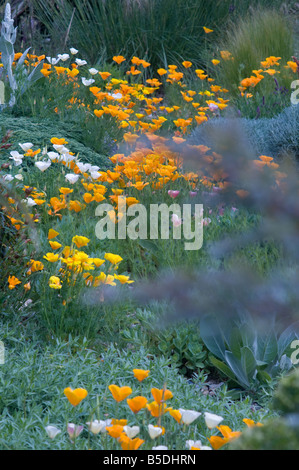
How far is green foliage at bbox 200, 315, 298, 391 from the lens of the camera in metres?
2.42

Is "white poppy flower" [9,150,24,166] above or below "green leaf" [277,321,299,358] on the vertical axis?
above

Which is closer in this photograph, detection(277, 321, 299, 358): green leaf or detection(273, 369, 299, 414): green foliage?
detection(273, 369, 299, 414): green foliage

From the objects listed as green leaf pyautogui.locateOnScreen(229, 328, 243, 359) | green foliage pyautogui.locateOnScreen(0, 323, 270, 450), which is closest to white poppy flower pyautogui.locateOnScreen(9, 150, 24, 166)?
green foliage pyautogui.locateOnScreen(0, 323, 270, 450)

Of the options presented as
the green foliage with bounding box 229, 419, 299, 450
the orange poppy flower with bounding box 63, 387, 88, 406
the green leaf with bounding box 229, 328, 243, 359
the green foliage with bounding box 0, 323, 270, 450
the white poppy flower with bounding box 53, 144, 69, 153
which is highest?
the green foliage with bounding box 229, 419, 299, 450

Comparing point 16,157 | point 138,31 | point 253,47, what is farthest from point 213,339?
point 138,31

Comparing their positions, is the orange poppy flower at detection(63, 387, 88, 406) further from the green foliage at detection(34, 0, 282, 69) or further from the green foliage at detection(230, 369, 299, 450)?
the green foliage at detection(34, 0, 282, 69)

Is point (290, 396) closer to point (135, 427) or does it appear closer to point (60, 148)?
point (135, 427)

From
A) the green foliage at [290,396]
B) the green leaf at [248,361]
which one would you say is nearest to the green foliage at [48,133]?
the green leaf at [248,361]

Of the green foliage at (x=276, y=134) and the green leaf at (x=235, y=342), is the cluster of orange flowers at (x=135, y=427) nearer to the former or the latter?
the green leaf at (x=235, y=342)

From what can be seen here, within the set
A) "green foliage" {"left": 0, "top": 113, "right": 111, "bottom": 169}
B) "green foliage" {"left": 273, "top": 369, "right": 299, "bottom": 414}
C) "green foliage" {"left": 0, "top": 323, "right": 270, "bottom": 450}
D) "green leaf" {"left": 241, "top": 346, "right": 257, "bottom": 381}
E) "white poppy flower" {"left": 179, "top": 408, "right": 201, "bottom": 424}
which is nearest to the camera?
"green foliage" {"left": 273, "top": 369, "right": 299, "bottom": 414}

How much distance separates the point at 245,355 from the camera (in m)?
2.33

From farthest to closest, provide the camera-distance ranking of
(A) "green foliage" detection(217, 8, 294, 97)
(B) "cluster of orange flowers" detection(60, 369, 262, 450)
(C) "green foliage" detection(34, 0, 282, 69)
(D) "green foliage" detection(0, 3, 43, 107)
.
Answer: (C) "green foliage" detection(34, 0, 282, 69)
(A) "green foliage" detection(217, 8, 294, 97)
(D) "green foliage" detection(0, 3, 43, 107)
(B) "cluster of orange flowers" detection(60, 369, 262, 450)

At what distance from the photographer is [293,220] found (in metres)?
0.87

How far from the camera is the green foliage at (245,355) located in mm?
2424
